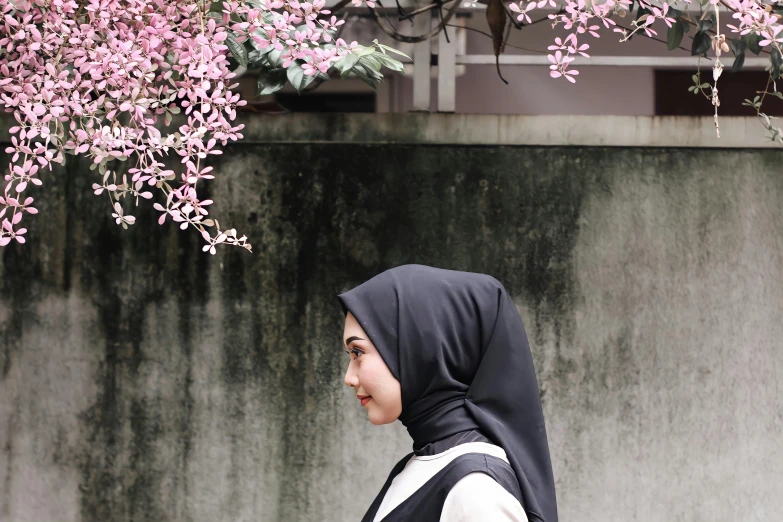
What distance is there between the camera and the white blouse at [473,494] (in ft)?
5.57

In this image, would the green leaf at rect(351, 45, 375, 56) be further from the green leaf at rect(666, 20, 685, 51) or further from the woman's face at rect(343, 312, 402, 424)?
the green leaf at rect(666, 20, 685, 51)

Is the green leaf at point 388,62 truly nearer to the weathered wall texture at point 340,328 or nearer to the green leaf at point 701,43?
the weathered wall texture at point 340,328

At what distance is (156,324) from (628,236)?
7.19ft

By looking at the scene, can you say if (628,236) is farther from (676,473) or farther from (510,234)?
(676,473)

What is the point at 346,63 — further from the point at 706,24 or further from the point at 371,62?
the point at 706,24

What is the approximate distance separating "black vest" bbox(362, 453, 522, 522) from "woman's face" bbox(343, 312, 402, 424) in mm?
181

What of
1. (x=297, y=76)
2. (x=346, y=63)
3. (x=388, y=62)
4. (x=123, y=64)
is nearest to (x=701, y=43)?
(x=388, y=62)

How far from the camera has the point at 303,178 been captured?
402 centimetres

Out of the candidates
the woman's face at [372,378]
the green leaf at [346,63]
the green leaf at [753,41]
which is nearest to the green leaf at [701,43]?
the green leaf at [753,41]

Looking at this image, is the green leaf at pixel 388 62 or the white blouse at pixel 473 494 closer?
the white blouse at pixel 473 494

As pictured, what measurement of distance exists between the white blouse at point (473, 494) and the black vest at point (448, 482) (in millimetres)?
15

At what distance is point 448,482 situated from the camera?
179cm

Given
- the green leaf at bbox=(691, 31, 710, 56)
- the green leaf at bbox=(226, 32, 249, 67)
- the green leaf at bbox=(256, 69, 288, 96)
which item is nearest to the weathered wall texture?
the green leaf at bbox=(691, 31, 710, 56)

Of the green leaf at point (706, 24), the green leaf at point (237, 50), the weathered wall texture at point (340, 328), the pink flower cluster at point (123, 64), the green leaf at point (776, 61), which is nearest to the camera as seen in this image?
the pink flower cluster at point (123, 64)
